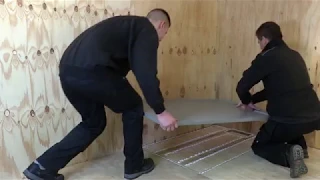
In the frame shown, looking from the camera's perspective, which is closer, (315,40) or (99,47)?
(99,47)

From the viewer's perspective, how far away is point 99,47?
1836mm

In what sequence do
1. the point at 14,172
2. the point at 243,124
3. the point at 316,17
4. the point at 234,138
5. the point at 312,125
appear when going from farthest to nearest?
the point at 243,124 < the point at 234,138 < the point at 316,17 < the point at 312,125 < the point at 14,172

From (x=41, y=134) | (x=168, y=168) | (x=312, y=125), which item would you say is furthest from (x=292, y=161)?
(x=41, y=134)

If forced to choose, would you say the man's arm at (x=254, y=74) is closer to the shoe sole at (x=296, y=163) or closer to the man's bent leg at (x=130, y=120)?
the shoe sole at (x=296, y=163)

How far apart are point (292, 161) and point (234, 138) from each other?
81 centimetres

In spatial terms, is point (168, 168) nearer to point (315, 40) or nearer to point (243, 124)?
point (243, 124)

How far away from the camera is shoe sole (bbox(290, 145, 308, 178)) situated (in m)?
2.07

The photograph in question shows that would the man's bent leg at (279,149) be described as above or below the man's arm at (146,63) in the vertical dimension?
Result: below

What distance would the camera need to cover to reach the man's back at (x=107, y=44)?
1832 millimetres

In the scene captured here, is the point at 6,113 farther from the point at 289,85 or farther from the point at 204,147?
the point at 289,85

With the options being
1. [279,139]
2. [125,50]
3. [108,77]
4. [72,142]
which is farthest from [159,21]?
[279,139]

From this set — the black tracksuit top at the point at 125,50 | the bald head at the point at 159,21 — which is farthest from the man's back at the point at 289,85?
the black tracksuit top at the point at 125,50

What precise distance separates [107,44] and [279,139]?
4.33 feet

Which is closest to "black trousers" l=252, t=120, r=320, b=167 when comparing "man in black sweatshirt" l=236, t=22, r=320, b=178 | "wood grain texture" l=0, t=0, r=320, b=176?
"man in black sweatshirt" l=236, t=22, r=320, b=178
